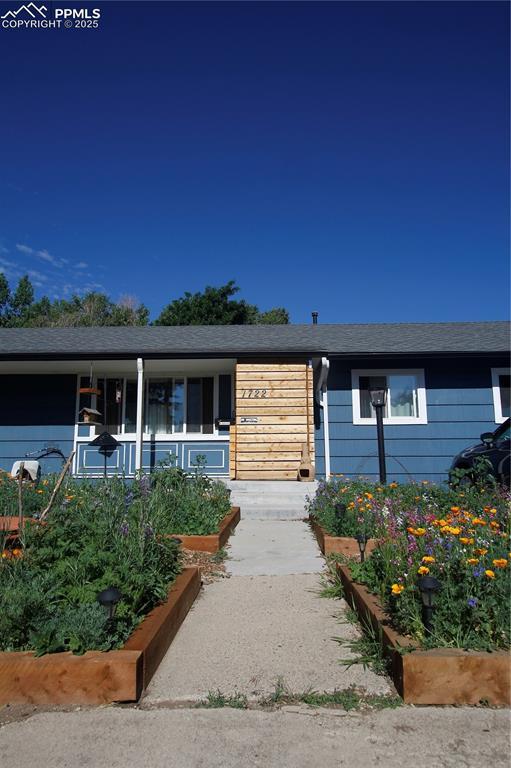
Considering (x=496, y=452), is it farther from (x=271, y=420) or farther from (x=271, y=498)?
(x=271, y=420)

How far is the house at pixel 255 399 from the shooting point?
9789mm

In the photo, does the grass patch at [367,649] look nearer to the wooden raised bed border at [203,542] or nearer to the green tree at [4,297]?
the wooden raised bed border at [203,542]

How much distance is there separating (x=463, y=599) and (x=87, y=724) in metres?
2.03

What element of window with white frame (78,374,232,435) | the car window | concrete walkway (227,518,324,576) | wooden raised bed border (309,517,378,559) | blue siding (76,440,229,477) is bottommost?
concrete walkway (227,518,324,576)

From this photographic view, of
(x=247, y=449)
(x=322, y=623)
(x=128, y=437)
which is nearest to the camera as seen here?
(x=322, y=623)

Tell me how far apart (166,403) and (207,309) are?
20723mm

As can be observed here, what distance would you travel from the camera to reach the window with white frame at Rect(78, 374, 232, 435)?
1156 cm

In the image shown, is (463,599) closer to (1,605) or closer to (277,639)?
(277,639)

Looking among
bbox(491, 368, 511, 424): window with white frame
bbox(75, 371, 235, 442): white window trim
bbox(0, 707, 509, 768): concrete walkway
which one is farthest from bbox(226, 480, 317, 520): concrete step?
bbox(0, 707, 509, 768): concrete walkway

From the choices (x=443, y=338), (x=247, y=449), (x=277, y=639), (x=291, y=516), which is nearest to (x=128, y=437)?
(x=247, y=449)

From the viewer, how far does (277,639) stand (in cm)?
320

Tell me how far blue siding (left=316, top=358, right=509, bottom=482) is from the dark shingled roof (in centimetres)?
60

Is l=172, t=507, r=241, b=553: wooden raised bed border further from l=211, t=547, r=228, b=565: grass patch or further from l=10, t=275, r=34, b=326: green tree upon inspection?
l=10, t=275, r=34, b=326: green tree

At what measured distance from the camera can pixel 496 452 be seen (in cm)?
780
